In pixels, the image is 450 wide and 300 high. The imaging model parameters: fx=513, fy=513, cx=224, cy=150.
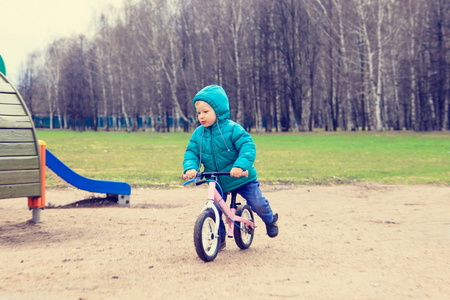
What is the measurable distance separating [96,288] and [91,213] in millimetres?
4140

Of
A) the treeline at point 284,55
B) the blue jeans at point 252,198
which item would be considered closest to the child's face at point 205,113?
the blue jeans at point 252,198

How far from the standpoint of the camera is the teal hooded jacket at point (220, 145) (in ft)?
16.7

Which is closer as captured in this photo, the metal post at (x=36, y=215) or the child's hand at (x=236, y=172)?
the child's hand at (x=236, y=172)

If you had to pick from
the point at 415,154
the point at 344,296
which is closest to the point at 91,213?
the point at 344,296

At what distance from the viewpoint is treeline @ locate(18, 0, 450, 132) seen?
136ft

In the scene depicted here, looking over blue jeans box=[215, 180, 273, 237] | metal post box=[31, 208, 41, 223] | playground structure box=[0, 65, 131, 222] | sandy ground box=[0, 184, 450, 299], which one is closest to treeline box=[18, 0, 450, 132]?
sandy ground box=[0, 184, 450, 299]

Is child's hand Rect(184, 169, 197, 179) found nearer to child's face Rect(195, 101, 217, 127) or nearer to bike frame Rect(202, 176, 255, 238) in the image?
bike frame Rect(202, 176, 255, 238)

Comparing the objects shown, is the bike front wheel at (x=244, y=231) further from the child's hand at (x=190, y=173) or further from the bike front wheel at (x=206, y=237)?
the child's hand at (x=190, y=173)

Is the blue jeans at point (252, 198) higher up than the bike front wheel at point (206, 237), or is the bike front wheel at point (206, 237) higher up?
the blue jeans at point (252, 198)

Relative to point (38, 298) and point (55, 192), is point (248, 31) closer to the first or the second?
point (55, 192)

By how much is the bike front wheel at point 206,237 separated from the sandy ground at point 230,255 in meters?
0.14

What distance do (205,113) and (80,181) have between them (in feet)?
11.1

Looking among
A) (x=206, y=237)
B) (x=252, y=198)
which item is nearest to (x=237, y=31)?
(x=252, y=198)

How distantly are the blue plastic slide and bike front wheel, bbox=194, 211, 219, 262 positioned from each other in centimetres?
317
